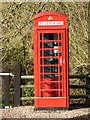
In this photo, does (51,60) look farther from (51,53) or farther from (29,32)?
(29,32)

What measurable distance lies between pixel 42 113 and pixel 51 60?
4.30 feet

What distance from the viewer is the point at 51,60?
413 inches

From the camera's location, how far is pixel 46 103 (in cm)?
1044

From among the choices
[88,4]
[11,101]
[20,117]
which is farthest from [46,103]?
[88,4]

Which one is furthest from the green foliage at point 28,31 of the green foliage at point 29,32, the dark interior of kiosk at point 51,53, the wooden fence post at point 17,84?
the dark interior of kiosk at point 51,53

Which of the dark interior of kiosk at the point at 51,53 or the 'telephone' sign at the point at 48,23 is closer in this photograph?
the 'telephone' sign at the point at 48,23

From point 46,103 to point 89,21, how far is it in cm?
422

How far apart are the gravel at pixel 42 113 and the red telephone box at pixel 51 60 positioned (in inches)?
8.6

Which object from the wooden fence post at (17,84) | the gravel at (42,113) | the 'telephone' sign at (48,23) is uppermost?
the 'telephone' sign at (48,23)

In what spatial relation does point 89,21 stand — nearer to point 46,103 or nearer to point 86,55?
point 86,55

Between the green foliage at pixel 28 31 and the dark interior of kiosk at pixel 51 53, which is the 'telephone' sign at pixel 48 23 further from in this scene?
the green foliage at pixel 28 31

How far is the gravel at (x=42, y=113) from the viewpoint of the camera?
9.78 metres

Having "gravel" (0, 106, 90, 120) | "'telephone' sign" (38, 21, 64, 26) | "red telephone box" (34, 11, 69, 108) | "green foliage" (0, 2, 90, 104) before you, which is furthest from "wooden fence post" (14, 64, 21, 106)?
"green foliage" (0, 2, 90, 104)

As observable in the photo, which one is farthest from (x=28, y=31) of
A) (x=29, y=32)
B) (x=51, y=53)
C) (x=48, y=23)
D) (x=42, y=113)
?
(x=42, y=113)
